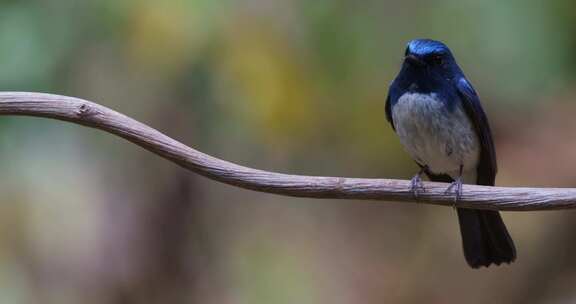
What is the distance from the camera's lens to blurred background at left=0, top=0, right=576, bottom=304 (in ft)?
15.9

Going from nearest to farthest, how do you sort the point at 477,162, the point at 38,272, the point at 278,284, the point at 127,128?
the point at 127,128, the point at 477,162, the point at 38,272, the point at 278,284

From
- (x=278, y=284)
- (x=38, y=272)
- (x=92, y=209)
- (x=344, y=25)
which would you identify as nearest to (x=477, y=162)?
(x=344, y=25)

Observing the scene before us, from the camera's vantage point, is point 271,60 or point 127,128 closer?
point 127,128

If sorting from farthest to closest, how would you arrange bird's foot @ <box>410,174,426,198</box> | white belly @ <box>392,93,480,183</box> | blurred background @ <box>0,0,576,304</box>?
1. blurred background @ <box>0,0,576,304</box>
2. white belly @ <box>392,93,480,183</box>
3. bird's foot @ <box>410,174,426,198</box>

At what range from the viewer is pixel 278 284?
18.6ft

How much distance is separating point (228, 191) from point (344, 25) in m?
1.57

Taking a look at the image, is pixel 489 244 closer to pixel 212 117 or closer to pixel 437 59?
pixel 437 59

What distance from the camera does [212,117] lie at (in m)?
5.11

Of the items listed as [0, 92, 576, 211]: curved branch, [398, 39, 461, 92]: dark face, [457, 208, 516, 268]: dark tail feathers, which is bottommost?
[457, 208, 516, 268]: dark tail feathers

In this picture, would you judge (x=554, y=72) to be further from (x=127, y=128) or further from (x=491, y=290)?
(x=127, y=128)

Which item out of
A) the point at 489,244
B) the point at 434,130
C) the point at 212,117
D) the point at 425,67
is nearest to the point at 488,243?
the point at 489,244

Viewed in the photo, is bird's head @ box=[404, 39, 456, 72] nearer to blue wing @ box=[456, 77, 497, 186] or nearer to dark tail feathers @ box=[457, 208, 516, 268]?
blue wing @ box=[456, 77, 497, 186]

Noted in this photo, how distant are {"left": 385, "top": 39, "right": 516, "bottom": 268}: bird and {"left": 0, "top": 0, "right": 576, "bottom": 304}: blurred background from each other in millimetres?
855

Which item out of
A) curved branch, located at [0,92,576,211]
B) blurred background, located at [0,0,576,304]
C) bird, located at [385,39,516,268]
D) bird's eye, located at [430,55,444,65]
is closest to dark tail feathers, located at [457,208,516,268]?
bird, located at [385,39,516,268]
